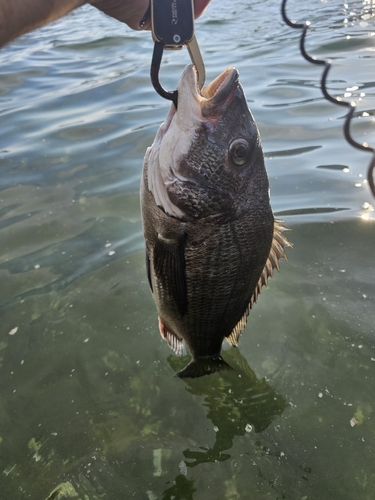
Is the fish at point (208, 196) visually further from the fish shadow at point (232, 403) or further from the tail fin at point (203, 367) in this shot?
the fish shadow at point (232, 403)

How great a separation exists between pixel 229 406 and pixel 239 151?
1608 mm

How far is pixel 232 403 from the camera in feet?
9.68

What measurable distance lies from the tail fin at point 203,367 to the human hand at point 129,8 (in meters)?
1.89

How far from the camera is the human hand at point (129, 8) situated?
98.0 inches

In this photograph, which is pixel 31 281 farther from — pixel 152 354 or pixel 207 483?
pixel 207 483

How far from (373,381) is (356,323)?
503 millimetres

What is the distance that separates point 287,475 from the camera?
253 centimetres

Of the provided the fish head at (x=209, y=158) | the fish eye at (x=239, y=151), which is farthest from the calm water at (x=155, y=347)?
the fish eye at (x=239, y=151)

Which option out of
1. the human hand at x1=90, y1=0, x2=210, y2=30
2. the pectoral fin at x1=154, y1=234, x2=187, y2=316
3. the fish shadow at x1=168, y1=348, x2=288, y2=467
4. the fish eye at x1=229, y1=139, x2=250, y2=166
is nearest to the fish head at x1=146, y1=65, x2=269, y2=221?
the fish eye at x1=229, y1=139, x2=250, y2=166

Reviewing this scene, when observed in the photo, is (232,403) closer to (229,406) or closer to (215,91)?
(229,406)

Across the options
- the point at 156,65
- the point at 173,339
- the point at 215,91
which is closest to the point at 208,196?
the point at 215,91

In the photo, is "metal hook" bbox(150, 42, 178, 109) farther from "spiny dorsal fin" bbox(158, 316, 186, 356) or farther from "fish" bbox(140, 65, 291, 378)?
"spiny dorsal fin" bbox(158, 316, 186, 356)

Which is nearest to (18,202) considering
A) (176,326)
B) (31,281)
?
(31,281)

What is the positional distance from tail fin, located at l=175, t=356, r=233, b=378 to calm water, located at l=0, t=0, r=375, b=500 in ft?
0.96
